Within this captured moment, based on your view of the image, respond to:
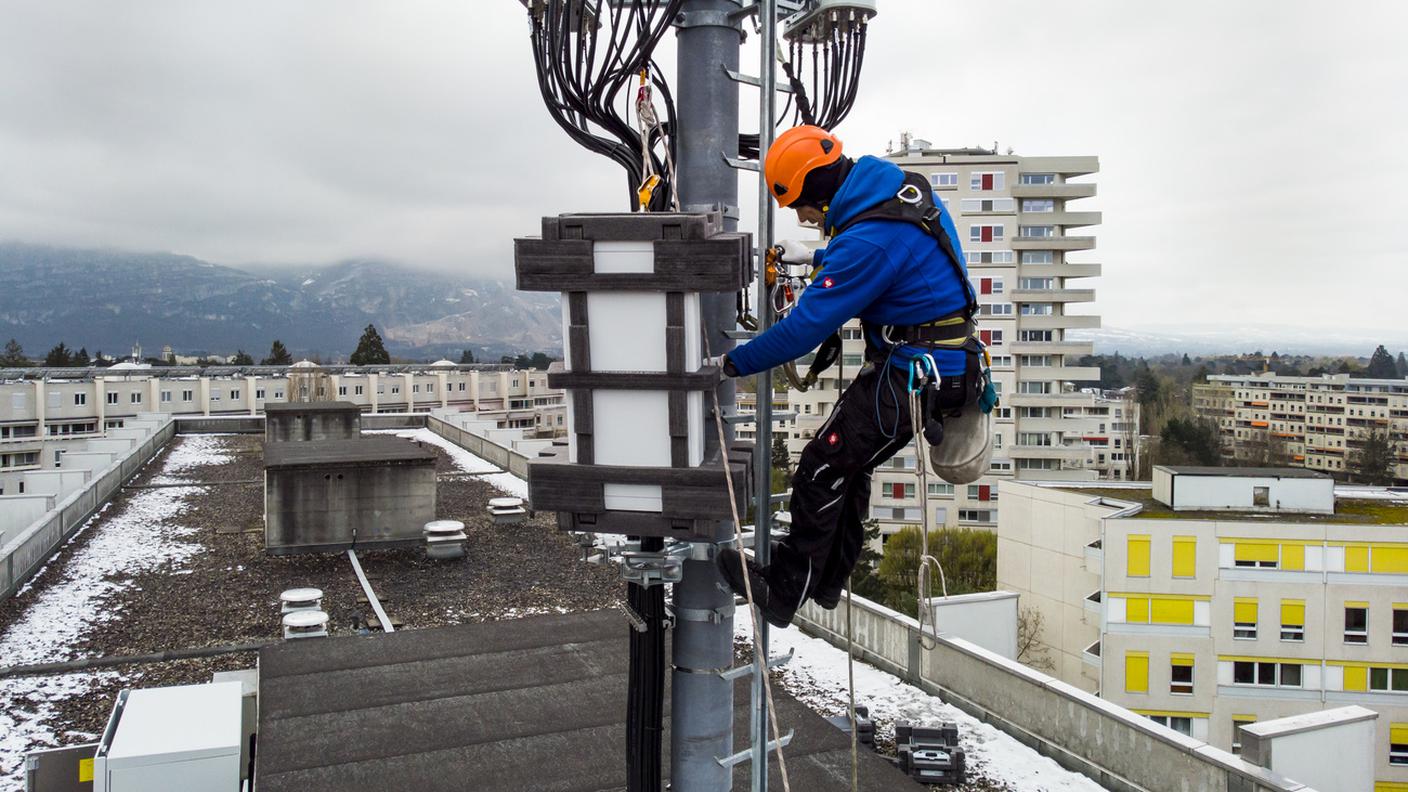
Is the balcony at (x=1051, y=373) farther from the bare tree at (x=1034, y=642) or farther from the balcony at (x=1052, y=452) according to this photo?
the bare tree at (x=1034, y=642)

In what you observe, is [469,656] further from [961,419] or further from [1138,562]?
[1138,562]

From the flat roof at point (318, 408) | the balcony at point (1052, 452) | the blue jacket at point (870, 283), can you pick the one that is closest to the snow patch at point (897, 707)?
the blue jacket at point (870, 283)

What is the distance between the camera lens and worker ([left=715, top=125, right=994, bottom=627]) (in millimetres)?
3715

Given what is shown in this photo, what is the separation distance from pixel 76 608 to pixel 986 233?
6029 centimetres

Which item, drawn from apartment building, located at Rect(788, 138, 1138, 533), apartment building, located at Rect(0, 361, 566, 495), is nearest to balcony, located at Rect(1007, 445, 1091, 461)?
apartment building, located at Rect(788, 138, 1138, 533)

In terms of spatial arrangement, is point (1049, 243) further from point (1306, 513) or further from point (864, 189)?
point (864, 189)

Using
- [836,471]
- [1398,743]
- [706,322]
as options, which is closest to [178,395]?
[1398,743]

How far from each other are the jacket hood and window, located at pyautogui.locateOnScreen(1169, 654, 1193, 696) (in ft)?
124

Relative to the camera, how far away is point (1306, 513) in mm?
34969

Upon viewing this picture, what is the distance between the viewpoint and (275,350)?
111m

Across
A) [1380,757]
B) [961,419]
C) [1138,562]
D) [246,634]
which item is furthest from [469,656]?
[1380,757]

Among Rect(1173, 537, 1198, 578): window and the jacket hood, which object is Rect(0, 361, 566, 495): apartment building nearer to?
Rect(1173, 537, 1198, 578): window

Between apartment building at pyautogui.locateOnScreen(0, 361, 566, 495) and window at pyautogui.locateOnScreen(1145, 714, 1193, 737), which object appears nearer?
window at pyautogui.locateOnScreen(1145, 714, 1193, 737)

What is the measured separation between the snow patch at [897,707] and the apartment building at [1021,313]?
53333 mm
